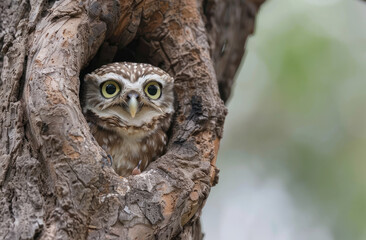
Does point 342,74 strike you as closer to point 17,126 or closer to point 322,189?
point 322,189

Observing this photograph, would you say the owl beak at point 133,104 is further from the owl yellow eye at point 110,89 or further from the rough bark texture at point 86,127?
the rough bark texture at point 86,127

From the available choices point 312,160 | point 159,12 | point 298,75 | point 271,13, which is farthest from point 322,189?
point 159,12

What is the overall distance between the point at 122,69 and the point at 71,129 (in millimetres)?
976

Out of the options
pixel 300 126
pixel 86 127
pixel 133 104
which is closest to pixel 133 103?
pixel 133 104

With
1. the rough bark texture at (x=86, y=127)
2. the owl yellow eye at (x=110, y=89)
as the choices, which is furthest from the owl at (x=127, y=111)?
the rough bark texture at (x=86, y=127)

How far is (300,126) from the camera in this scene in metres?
7.82

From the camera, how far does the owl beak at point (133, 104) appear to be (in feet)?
11.3

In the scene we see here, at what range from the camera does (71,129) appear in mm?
2713

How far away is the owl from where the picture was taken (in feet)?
11.7

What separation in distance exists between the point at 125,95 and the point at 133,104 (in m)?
0.10

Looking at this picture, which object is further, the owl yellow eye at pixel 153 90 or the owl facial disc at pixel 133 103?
the owl yellow eye at pixel 153 90

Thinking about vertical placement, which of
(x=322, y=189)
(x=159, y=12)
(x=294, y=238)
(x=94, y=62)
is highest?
(x=159, y=12)

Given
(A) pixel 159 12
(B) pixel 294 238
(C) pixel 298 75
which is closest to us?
(A) pixel 159 12

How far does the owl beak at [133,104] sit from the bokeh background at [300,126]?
3749 mm
